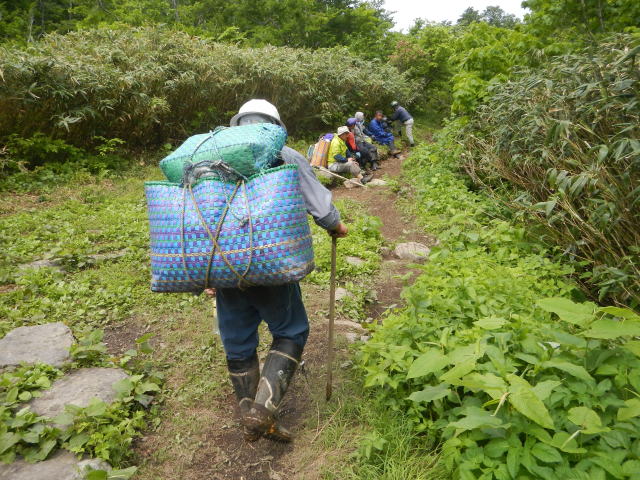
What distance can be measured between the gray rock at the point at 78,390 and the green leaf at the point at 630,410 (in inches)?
106

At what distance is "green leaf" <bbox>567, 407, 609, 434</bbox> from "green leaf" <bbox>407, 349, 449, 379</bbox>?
1.67 ft

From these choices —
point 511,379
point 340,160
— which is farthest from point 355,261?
point 340,160

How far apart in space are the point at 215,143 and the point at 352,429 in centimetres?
182

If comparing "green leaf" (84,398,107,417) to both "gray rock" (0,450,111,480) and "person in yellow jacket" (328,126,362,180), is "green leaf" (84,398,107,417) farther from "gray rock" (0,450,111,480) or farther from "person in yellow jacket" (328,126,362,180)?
"person in yellow jacket" (328,126,362,180)

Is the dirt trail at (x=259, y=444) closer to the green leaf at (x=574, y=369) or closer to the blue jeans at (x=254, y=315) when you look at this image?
the blue jeans at (x=254, y=315)

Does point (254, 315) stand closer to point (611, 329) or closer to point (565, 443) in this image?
point (565, 443)

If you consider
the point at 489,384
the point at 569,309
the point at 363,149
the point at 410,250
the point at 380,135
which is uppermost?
the point at 380,135

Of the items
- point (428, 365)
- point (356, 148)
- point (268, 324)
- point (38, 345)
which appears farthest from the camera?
point (356, 148)

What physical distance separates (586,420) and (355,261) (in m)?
3.48

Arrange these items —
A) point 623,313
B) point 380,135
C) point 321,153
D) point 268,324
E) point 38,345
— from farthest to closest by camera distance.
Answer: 1. point 380,135
2. point 321,153
3. point 38,345
4. point 268,324
5. point 623,313

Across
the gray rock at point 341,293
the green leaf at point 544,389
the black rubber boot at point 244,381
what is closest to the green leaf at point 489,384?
the green leaf at point 544,389

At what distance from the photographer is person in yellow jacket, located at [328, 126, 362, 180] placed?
29.3 ft

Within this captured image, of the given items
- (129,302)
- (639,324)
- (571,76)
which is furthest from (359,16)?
(639,324)

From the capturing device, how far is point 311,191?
233 cm
